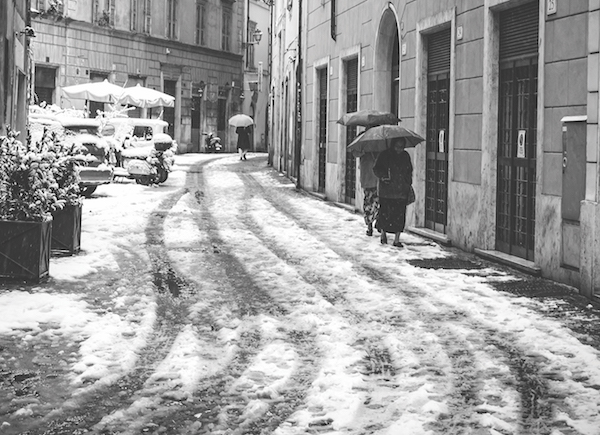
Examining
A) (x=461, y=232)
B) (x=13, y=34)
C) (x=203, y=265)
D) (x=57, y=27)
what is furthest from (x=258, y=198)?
(x=57, y=27)

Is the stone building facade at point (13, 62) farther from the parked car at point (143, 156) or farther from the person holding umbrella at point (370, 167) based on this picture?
the person holding umbrella at point (370, 167)

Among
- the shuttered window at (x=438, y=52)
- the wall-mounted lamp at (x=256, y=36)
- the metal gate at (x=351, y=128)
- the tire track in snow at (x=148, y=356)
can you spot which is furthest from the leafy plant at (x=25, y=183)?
the wall-mounted lamp at (x=256, y=36)

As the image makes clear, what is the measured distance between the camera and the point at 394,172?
12.6m

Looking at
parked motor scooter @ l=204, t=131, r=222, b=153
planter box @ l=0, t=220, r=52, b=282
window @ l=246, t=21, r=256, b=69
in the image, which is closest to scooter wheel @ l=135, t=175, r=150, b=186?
planter box @ l=0, t=220, r=52, b=282

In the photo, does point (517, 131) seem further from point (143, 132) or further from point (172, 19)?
point (172, 19)

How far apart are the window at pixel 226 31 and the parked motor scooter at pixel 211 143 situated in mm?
5824

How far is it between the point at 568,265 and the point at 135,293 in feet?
14.0

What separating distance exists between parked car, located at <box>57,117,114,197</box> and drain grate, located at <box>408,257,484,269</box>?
375 inches

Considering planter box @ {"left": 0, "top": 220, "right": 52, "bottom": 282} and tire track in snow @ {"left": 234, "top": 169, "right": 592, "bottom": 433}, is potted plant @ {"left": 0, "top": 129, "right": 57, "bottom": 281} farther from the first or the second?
tire track in snow @ {"left": 234, "top": 169, "right": 592, "bottom": 433}

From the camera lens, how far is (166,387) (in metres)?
5.55

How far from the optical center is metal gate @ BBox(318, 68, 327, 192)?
2223 centimetres

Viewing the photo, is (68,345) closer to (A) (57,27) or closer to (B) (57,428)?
(B) (57,428)

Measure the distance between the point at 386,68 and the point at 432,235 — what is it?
464 cm

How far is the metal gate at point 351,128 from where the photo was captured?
19.3 metres
